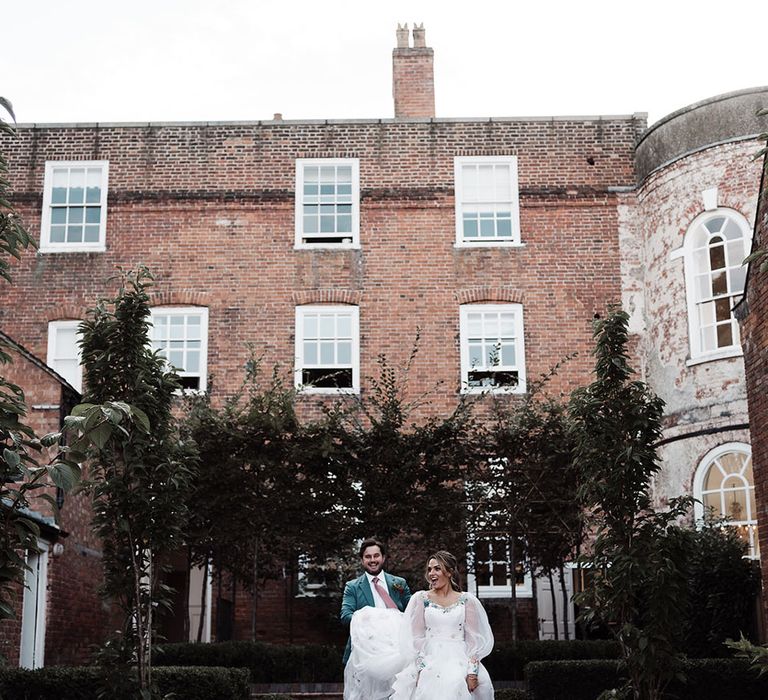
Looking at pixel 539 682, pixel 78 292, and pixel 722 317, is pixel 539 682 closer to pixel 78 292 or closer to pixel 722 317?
pixel 722 317

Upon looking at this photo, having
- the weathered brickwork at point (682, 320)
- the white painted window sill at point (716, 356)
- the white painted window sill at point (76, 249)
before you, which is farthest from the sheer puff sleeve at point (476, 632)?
the white painted window sill at point (76, 249)

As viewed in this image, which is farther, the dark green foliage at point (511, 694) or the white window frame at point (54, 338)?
the white window frame at point (54, 338)

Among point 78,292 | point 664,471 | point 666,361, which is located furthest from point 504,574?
point 78,292

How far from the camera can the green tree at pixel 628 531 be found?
11.1 metres

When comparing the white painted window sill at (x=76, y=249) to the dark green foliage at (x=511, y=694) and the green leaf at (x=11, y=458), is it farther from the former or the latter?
the green leaf at (x=11, y=458)

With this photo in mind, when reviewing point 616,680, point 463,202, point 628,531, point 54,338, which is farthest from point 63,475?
point 463,202

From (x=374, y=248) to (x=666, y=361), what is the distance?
5.89 metres

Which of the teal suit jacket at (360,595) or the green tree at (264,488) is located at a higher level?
the green tree at (264,488)

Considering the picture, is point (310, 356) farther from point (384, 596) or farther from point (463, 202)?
point (384, 596)

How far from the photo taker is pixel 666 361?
20281mm

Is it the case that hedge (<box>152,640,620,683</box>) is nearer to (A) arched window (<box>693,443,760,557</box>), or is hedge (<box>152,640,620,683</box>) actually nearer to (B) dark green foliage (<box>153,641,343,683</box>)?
(B) dark green foliage (<box>153,641,343,683</box>)

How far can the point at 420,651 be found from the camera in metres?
8.73

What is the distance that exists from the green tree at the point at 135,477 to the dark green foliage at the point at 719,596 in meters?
7.50

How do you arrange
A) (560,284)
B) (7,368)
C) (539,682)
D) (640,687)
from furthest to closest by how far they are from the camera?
(560,284)
(7,368)
(539,682)
(640,687)
